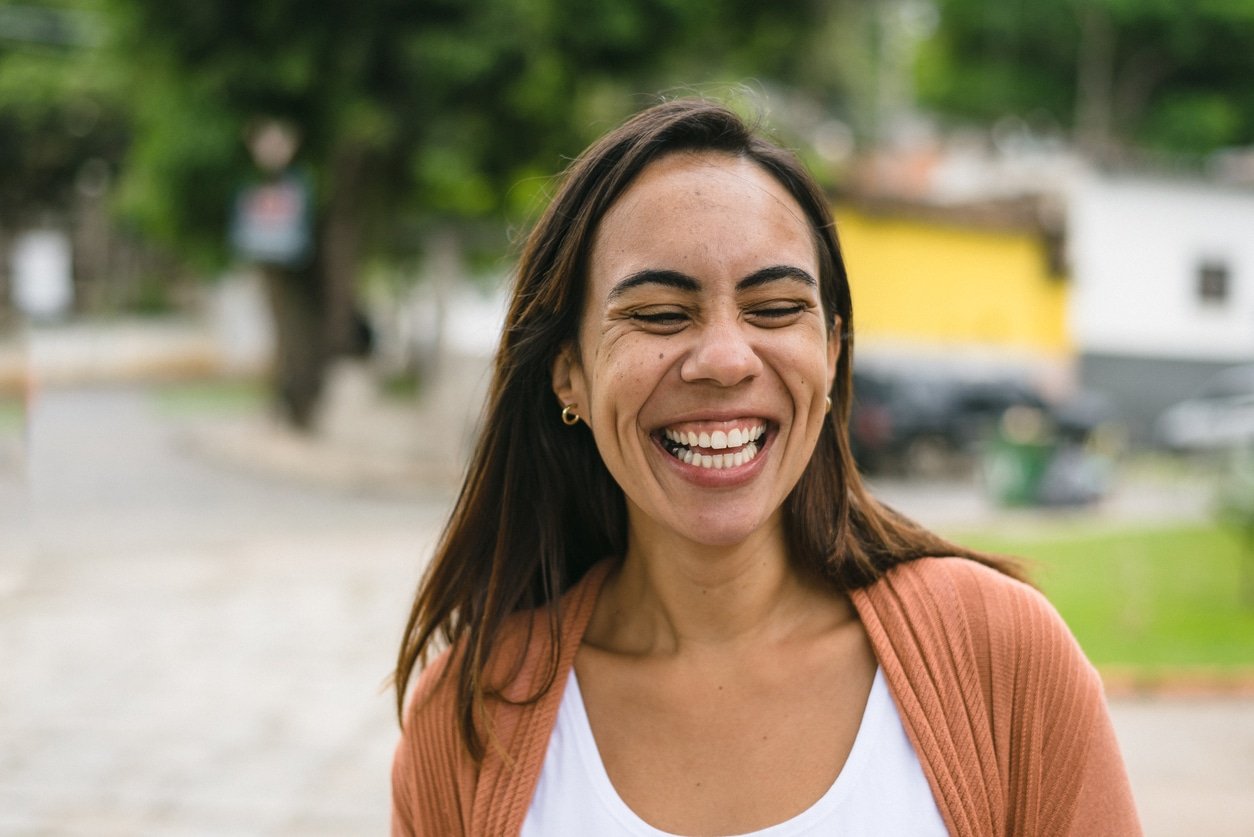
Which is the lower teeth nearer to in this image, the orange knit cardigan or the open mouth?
the open mouth

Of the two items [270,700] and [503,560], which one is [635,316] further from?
[270,700]

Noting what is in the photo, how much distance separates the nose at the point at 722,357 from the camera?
5.82 ft

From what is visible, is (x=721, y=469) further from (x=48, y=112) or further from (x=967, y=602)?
(x=48, y=112)

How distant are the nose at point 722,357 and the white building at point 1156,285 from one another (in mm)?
23901

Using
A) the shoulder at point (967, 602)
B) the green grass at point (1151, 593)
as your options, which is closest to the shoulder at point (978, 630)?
the shoulder at point (967, 602)

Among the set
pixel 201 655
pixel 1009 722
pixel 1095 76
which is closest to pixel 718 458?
pixel 1009 722

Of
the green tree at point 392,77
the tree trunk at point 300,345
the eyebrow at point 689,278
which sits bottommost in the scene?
the tree trunk at point 300,345

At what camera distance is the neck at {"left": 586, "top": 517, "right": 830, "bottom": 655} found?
6.53 feet

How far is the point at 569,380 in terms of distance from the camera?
207cm

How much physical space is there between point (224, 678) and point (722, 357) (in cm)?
606

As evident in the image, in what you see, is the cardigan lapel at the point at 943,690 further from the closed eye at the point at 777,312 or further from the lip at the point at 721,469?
the closed eye at the point at 777,312

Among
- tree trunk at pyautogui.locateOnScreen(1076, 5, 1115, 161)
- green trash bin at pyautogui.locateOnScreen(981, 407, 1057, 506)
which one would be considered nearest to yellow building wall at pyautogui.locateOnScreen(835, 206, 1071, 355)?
green trash bin at pyautogui.locateOnScreen(981, 407, 1057, 506)

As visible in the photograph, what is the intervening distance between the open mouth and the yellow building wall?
20133mm

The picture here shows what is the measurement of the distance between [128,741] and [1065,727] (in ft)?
17.3
